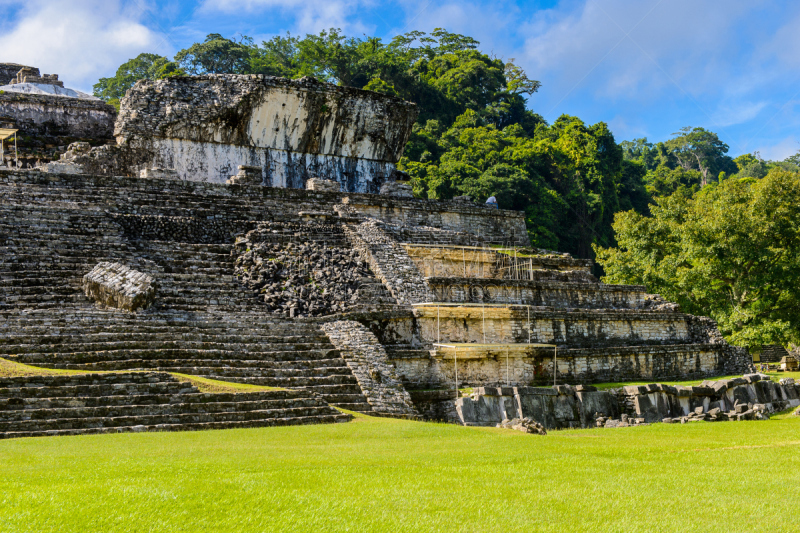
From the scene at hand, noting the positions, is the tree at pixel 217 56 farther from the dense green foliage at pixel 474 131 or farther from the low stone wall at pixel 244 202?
the low stone wall at pixel 244 202

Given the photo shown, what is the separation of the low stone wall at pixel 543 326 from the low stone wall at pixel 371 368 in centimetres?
159

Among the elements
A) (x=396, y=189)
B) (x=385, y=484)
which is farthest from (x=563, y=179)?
(x=385, y=484)

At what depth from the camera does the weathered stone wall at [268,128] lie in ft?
71.7

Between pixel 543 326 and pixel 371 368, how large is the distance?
4.49 m

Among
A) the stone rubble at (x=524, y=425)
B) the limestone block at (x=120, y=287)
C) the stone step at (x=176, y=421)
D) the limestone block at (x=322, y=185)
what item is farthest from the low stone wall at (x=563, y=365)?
the limestone block at (x=322, y=185)

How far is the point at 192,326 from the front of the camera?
40.7ft

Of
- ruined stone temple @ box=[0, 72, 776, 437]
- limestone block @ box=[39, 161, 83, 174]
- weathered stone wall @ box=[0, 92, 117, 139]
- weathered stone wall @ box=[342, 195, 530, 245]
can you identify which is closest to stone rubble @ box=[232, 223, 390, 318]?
ruined stone temple @ box=[0, 72, 776, 437]

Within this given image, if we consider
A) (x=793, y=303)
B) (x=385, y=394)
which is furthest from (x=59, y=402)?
(x=793, y=303)

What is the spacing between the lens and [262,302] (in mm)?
14492

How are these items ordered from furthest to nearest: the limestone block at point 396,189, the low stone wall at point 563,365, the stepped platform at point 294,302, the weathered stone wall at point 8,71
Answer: the weathered stone wall at point 8,71
the limestone block at point 396,189
the low stone wall at point 563,365
the stepped platform at point 294,302

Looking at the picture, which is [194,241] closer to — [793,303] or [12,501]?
[12,501]

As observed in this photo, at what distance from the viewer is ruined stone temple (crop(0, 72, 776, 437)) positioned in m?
10.5

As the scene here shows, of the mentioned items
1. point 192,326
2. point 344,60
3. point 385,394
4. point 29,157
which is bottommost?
point 385,394

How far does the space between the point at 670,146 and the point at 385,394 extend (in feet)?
179
